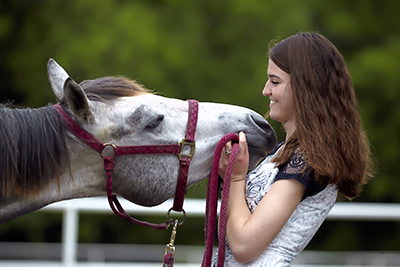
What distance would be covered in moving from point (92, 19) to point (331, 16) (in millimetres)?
3519

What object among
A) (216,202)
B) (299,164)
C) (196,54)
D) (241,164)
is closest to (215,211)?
(216,202)

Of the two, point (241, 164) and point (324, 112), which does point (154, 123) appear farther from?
point (324, 112)

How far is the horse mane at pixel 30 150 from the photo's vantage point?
1.37m

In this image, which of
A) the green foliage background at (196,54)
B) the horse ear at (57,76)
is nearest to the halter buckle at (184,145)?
the horse ear at (57,76)

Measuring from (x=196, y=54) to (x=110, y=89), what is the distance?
14.6 feet

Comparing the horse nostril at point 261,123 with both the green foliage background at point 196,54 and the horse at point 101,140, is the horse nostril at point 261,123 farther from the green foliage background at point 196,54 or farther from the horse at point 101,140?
the green foliage background at point 196,54

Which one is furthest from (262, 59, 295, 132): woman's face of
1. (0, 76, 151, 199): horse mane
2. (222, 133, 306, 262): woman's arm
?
(0, 76, 151, 199): horse mane

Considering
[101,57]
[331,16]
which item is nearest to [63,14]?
[101,57]

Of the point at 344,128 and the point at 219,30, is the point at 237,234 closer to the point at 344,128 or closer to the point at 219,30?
the point at 344,128

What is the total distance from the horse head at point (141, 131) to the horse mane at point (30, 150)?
5cm

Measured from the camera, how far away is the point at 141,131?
1541mm

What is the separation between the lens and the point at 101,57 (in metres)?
5.57

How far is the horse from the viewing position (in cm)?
140

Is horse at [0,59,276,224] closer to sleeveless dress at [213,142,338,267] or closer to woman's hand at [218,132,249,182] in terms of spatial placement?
woman's hand at [218,132,249,182]
